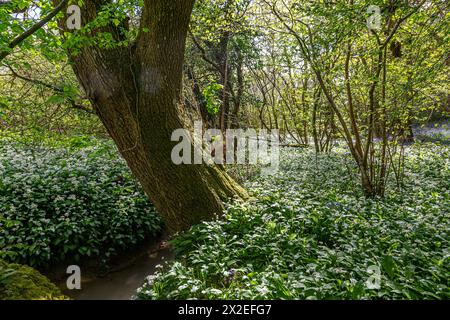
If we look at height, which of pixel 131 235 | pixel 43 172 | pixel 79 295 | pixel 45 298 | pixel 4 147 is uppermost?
pixel 4 147

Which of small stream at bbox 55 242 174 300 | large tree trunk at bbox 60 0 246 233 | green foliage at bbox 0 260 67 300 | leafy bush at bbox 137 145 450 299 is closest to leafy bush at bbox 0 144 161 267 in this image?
small stream at bbox 55 242 174 300

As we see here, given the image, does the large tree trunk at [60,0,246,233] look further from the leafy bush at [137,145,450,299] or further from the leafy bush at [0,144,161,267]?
the leafy bush at [0,144,161,267]

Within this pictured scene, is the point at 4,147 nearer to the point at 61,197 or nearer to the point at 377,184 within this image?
the point at 61,197

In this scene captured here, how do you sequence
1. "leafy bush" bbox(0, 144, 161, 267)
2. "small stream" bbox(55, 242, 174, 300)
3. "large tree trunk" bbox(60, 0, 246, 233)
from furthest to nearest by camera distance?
"leafy bush" bbox(0, 144, 161, 267) → "small stream" bbox(55, 242, 174, 300) → "large tree trunk" bbox(60, 0, 246, 233)

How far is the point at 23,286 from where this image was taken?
239 cm

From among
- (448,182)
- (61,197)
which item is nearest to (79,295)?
(61,197)

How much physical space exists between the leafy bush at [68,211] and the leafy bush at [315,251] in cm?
238

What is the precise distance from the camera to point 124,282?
5113 mm

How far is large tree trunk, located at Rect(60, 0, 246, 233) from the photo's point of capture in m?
3.62

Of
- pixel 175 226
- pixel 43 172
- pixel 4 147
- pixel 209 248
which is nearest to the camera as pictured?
pixel 209 248

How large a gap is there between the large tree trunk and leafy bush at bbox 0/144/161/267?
135 cm

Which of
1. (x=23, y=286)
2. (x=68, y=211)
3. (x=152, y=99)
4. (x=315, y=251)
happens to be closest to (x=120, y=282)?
(x=68, y=211)

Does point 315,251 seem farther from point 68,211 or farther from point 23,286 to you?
point 68,211
